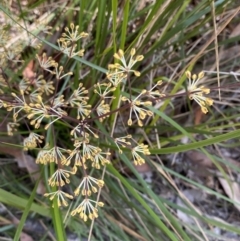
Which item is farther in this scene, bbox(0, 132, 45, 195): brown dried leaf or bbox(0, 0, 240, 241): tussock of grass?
bbox(0, 132, 45, 195): brown dried leaf

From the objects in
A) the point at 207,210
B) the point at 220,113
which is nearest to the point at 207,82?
the point at 220,113

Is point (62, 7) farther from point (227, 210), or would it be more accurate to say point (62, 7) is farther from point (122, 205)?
point (227, 210)

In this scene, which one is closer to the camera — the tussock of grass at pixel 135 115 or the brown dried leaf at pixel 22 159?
the tussock of grass at pixel 135 115

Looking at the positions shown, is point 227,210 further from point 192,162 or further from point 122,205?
point 122,205

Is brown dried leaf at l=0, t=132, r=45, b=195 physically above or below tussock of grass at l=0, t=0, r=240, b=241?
below

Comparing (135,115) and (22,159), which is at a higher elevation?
(135,115)

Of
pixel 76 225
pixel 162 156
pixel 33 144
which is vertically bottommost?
pixel 76 225

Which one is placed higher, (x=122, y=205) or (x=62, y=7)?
(x=62, y=7)

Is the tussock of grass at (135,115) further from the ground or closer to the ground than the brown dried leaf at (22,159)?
further from the ground

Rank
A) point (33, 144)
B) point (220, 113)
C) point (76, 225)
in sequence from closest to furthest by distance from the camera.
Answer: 1. point (33, 144)
2. point (76, 225)
3. point (220, 113)

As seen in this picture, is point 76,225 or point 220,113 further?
point 220,113

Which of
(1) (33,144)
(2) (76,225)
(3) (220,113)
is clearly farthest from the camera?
(3) (220,113)
